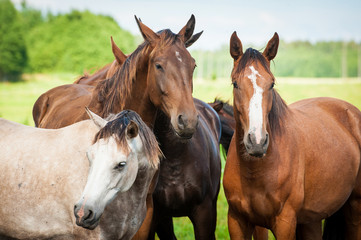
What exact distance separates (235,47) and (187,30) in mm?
469

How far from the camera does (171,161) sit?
396 cm

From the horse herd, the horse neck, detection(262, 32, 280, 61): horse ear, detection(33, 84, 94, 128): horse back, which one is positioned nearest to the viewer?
the horse herd

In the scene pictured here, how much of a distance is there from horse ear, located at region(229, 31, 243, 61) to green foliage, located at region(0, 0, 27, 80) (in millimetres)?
56905

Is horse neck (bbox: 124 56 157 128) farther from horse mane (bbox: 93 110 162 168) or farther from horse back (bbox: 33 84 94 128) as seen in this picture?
horse back (bbox: 33 84 94 128)

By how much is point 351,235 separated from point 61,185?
10.7 ft

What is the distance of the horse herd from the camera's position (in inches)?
119

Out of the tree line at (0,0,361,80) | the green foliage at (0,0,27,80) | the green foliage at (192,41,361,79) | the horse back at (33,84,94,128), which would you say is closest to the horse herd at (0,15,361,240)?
Answer: the horse back at (33,84,94,128)

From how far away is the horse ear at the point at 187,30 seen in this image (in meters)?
3.65

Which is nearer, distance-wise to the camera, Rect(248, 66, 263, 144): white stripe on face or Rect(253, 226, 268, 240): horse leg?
Rect(248, 66, 263, 144): white stripe on face

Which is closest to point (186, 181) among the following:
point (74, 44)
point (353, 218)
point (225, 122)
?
point (353, 218)

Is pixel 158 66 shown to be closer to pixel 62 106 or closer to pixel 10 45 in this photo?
pixel 62 106

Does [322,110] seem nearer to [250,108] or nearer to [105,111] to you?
[250,108]

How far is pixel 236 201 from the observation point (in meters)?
3.54

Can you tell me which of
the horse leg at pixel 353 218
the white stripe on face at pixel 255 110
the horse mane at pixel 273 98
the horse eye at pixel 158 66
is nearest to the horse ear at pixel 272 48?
the horse mane at pixel 273 98
